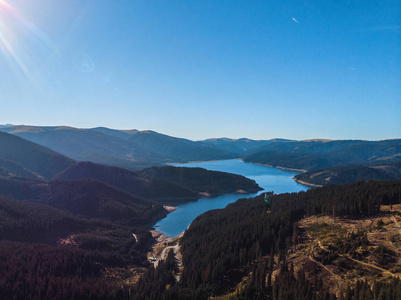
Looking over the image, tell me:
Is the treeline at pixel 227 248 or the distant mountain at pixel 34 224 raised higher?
the treeline at pixel 227 248

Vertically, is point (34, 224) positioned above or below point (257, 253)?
below

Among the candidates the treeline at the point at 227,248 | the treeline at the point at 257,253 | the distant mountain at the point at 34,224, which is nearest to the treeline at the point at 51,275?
the treeline at the point at 257,253

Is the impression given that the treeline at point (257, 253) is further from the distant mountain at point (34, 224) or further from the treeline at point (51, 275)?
the distant mountain at point (34, 224)

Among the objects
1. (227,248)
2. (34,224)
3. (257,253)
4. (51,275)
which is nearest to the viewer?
(257,253)

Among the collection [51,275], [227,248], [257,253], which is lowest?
[51,275]

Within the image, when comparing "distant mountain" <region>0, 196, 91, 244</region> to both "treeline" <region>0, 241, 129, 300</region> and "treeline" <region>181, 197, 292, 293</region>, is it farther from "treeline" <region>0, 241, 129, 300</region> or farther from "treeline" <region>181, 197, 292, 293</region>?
"treeline" <region>181, 197, 292, 293</region>

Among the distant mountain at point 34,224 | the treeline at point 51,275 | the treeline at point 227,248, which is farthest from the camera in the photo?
the distant mountain at point 34,224

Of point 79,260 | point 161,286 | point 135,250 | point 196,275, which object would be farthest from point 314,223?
point 79,260

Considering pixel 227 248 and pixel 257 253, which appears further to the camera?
pixel 227 248

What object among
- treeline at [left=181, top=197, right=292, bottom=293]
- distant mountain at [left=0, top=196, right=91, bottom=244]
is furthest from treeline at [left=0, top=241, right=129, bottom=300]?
treeline at [left=181, top=197, right=292, bottom=293]

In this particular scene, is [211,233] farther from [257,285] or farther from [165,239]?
[257,285]

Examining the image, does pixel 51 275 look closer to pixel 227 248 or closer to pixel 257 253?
pixel 227 248

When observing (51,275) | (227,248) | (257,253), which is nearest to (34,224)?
(51,275)

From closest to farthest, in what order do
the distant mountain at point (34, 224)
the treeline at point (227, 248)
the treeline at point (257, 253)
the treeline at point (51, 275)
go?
the treeline at point (257, 253) < the treeline at point (51, 275) < the treeline at point (227, 248) < the distant mountain at point (34, 224)
